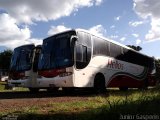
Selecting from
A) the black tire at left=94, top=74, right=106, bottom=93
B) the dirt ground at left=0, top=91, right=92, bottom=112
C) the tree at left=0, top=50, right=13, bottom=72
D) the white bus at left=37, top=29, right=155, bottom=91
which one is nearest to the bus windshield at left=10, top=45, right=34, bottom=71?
the white bus at left=37, top=29, right=155, bottom=91

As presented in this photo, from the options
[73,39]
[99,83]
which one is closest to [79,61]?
[73,39]

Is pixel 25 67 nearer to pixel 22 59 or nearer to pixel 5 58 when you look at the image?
pixel 22 59

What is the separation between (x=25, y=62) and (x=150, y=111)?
12.7 metres

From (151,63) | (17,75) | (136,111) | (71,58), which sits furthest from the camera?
(151,63)

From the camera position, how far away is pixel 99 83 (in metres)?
17.5

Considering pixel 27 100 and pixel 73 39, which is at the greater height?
pixel 73 39

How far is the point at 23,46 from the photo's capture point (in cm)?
1992

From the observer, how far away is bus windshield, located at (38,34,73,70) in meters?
15.5

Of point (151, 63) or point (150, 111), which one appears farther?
point (151, 63)

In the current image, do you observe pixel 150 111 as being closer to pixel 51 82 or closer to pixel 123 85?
pixel 51 82

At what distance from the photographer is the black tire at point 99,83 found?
1710cm

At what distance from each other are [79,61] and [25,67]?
4.55m

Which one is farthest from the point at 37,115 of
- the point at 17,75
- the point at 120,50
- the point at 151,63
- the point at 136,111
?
the point at 151,63

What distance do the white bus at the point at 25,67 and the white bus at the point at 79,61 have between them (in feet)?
6.69
